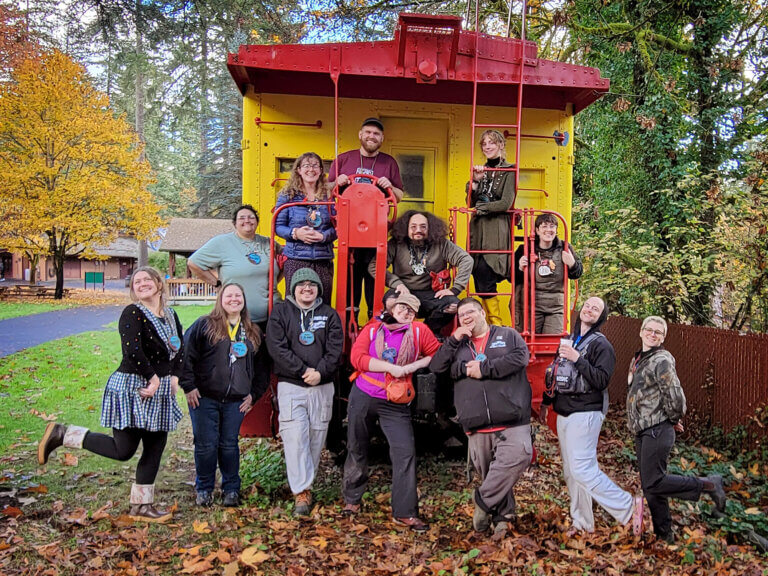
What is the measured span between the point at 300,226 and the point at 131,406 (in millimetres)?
1785

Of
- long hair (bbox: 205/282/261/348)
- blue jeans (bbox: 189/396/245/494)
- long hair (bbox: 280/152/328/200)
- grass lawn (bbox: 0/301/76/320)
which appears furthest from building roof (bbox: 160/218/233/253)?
blue jeans (bbox: 189/396/245/494)

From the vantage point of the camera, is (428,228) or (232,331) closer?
(232,331)

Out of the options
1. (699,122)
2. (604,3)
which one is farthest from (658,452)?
(604,3)

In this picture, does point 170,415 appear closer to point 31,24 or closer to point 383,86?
point 383,86

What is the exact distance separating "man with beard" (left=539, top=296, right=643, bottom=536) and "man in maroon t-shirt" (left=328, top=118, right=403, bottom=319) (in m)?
1.68

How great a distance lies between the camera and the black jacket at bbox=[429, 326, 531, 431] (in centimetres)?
416

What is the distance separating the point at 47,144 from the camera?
23.3 metres

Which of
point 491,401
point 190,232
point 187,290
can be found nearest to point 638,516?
point 491,401

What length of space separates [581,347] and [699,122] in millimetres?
7409

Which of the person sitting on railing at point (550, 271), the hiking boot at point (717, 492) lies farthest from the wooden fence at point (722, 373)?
the person sitting on railing at point (550, 271)

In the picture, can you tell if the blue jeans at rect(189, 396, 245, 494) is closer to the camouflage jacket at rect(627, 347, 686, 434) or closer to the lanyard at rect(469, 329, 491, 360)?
the lanyard at rect(469, 329, 491, 360)

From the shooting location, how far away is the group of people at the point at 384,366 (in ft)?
13.8

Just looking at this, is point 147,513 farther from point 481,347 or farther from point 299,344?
point 481,347

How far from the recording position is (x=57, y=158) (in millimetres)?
23578
